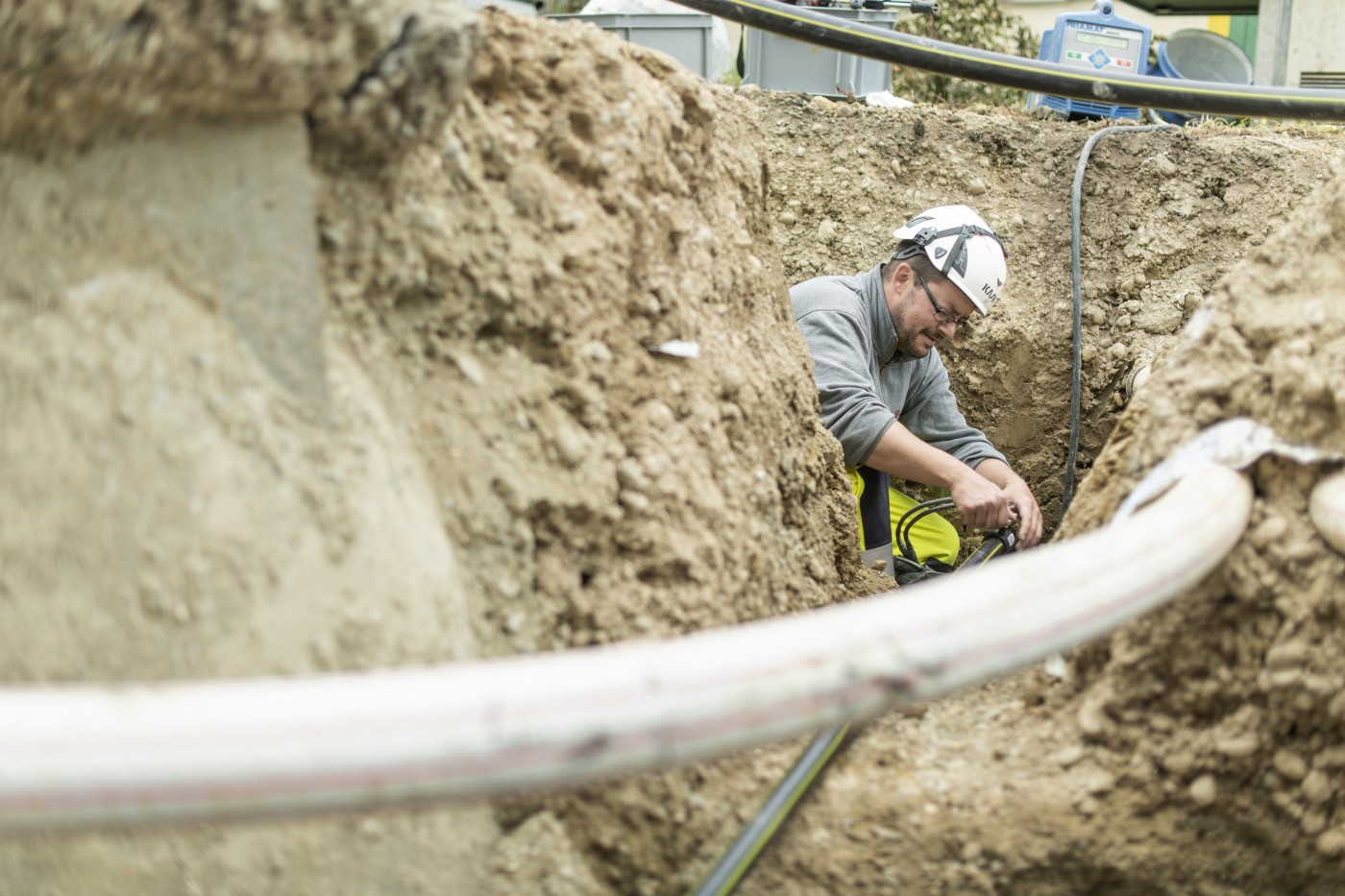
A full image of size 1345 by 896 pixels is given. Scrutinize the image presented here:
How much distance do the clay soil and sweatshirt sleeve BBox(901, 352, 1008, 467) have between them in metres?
1.69

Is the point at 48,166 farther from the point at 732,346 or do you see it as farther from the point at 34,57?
the point at 732,346

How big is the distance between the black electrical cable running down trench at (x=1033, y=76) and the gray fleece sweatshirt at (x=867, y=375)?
62 centimetres

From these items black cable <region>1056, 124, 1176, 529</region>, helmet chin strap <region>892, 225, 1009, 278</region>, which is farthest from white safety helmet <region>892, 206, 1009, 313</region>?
black cable <region>1056, 124, 1176, 529</region>

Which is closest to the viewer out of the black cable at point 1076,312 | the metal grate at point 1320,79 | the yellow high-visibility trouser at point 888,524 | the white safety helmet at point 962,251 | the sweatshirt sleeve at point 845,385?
the sweatshirt sleeve at point 845,385

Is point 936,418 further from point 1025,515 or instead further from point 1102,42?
point 1102,42

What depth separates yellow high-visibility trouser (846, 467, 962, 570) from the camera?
3.41m

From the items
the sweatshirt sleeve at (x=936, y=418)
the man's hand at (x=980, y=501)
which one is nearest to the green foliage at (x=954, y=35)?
the sweatshirt sleeve at (x=936, y=418)

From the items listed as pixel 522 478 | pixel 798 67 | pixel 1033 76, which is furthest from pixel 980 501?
pixel 798 67

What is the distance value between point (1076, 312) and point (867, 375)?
1.21 m

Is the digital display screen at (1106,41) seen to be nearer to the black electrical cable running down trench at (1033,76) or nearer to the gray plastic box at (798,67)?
the gray plastic box at (798,67)

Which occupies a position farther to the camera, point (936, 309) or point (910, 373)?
point (910, 373)

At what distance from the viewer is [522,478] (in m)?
1.31

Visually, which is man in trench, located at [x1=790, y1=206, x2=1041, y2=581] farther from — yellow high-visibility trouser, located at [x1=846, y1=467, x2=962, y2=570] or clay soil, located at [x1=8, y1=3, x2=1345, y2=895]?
clay soil, located at [x1=8, y1=3, x2=1345, y2=895]

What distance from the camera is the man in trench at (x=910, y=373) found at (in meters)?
3.02
